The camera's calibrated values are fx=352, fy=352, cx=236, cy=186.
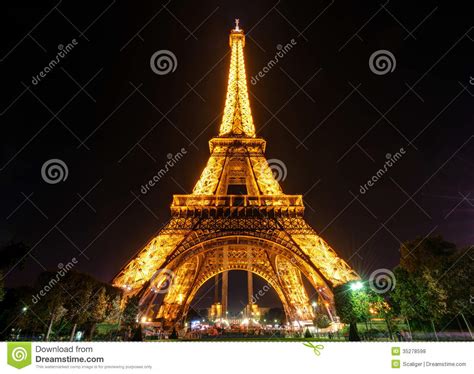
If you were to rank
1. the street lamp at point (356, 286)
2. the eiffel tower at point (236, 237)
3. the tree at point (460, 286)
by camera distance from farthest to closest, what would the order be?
1. the eiffel tower at point (236, 237)
2. the street lamp at point (356, 286)
3. the tree at point (460, 286)

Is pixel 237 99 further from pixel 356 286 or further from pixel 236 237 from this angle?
pixel 356 286

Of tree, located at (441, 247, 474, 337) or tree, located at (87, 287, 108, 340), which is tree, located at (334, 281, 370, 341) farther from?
tree, located at (87, 287, 108, 340)

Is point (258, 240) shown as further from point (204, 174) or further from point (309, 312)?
point (309, 312)

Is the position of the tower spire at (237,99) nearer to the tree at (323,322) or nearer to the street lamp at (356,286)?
the tree at (323,322)

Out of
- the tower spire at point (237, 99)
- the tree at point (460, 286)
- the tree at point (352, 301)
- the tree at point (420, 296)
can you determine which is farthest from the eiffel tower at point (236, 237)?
the tree at point (460, 286)

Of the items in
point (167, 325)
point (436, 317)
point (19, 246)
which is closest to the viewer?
point (436, 317)

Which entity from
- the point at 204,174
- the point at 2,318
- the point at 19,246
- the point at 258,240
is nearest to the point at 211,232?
the point at 258,240

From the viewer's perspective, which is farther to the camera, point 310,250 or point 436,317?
point 310,250
